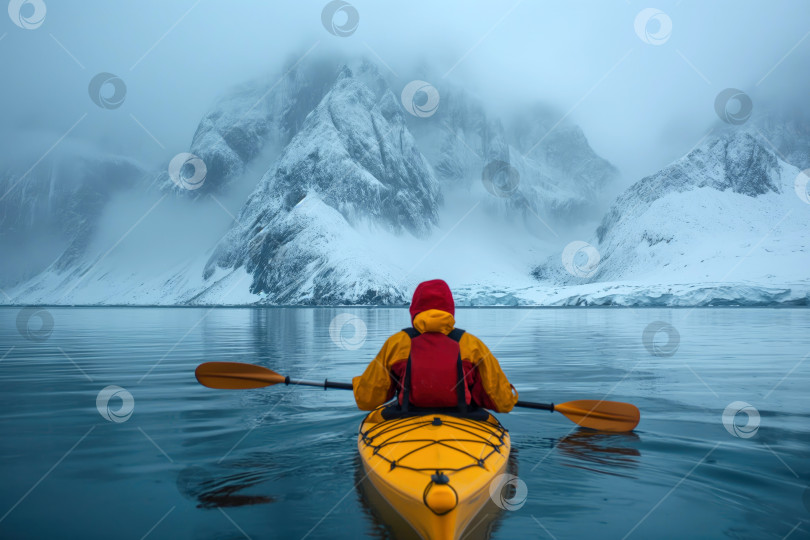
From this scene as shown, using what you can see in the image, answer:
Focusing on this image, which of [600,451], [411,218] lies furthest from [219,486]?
[411,218]

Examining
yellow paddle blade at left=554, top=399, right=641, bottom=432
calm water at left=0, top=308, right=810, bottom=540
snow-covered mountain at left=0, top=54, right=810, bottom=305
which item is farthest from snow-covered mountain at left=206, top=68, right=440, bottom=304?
yellow paddle blade at left=554, top=399, right=641, bottom=432

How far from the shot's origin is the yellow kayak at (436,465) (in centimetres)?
362

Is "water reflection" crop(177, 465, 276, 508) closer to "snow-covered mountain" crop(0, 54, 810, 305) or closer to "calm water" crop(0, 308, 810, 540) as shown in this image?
"calm water" crop(0, 308, 810, 540)

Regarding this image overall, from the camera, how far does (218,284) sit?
134 meters

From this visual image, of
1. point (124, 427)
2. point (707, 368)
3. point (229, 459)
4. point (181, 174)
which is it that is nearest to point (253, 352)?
point (124, 427)

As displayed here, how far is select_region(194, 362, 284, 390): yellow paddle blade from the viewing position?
28.7ft

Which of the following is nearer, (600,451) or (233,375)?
(600,451)

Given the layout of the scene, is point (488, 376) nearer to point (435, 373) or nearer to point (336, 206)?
point (435, 373)

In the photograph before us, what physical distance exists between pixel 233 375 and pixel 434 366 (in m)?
4.98

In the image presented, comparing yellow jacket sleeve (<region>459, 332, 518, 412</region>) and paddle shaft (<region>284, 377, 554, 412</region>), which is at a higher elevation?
yellow jacket sleeve (<region>459, 332, 518, 412</region>)

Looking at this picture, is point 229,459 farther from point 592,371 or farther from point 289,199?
point 289,199

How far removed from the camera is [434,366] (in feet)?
17.1

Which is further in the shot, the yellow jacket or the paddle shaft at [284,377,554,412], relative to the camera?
the paddle shaft at [284,377,554,412]

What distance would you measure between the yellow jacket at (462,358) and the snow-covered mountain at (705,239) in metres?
82.7
